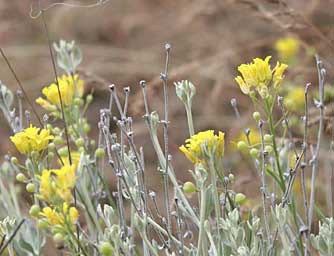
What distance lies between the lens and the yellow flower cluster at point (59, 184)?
95 cm

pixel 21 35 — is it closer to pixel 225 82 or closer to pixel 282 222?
pixel 225 82

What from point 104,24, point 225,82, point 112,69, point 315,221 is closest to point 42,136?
point 315,221

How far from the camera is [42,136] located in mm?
1104

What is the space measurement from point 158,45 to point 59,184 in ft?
9.03

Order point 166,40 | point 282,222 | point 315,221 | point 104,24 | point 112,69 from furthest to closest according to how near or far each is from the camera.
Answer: point 104,24, point 166,40, point 112,69, point 315,221, point 282,222

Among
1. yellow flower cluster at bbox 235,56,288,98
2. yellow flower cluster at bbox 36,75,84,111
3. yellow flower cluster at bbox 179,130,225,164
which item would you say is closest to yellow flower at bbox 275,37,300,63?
yellow flower cluster at bbox 36,75,84,111

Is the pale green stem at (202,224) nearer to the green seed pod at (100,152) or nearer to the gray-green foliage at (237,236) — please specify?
the gray-green foliage at (237,236)

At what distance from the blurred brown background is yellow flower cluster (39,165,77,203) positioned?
1694 millimetres

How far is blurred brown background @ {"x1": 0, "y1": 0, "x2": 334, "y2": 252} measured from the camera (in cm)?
291

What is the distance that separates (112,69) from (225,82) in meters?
0.78

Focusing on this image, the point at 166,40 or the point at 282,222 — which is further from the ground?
the point at 282,222

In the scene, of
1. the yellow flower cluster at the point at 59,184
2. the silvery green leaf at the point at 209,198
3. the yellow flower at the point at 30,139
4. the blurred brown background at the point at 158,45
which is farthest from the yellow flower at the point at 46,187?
the blurred brown background at the point at 158,45

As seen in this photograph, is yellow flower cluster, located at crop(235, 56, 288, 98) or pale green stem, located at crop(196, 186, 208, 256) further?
yellow flower cluster, located at crop(235, 56, 288, 98)

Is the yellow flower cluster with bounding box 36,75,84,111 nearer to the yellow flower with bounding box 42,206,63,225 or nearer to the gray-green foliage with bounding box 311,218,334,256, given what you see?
the yellow flower with bounding box 42,206,63,225
